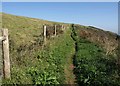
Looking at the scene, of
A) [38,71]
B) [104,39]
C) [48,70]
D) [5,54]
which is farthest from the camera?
[104,39]

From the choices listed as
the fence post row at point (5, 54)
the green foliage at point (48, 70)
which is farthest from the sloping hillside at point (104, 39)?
the fence post row at point (5, 54)

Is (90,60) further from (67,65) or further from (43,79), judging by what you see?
(43,79)

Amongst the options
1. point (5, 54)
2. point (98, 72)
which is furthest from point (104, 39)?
point (5, 54)

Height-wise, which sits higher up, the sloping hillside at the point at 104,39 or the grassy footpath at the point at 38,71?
the sloping hillside at the point at 104,39

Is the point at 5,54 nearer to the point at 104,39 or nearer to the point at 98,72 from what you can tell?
the point at 98,72

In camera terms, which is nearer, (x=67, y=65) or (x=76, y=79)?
(x=76, y=79)

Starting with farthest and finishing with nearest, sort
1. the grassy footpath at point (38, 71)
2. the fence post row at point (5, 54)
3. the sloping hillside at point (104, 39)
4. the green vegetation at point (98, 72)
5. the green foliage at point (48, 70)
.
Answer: the sloping hillside at point (104, 39), the green vegetation at point (98, 72), the green foliage at point (48, 70), the grassy footpath at point (38, 71), the fence post row at point (5, 54)

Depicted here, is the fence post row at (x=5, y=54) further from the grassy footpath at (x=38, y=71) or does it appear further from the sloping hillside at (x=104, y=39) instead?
the sloping hillside at (x=104, y=39)

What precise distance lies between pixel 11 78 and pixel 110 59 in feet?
24.0

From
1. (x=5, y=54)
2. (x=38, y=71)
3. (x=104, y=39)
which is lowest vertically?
(x=38, y=71)

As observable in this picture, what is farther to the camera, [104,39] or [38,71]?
[104,39]

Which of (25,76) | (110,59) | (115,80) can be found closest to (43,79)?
(25,76)

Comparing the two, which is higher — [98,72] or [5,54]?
[5,54]

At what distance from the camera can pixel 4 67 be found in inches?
409
